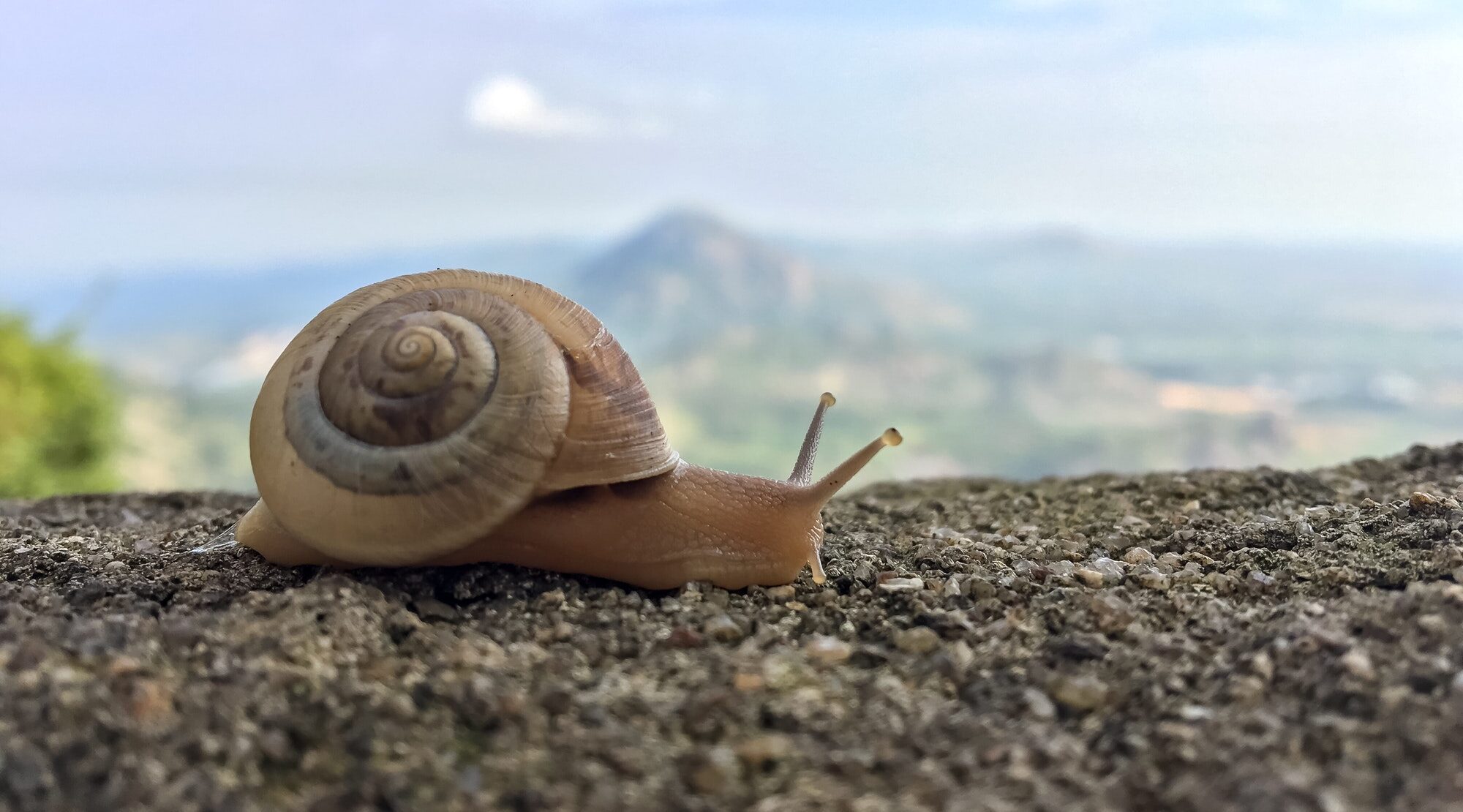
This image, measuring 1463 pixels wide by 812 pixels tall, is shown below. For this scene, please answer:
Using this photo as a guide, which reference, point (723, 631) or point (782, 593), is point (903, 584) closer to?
point (782, 593)

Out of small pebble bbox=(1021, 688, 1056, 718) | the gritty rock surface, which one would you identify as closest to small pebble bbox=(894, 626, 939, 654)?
the gritty rock surface

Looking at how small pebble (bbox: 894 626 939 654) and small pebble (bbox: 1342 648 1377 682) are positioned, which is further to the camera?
small pebble (bbox: 894 626 939 654)

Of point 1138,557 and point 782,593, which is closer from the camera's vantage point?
point 782,593

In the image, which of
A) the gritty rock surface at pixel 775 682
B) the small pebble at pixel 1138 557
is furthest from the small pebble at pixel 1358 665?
the small pebble at pixel 1138 557

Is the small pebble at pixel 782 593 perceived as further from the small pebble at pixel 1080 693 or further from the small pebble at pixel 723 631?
the small pebble at pixel 1080 693

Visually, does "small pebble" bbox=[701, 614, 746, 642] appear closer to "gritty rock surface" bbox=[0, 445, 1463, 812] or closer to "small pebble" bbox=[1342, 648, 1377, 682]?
"gritty rock surface" bbox=[0, 445, 1463, 812]

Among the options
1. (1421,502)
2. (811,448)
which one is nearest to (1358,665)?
(1421,502)
